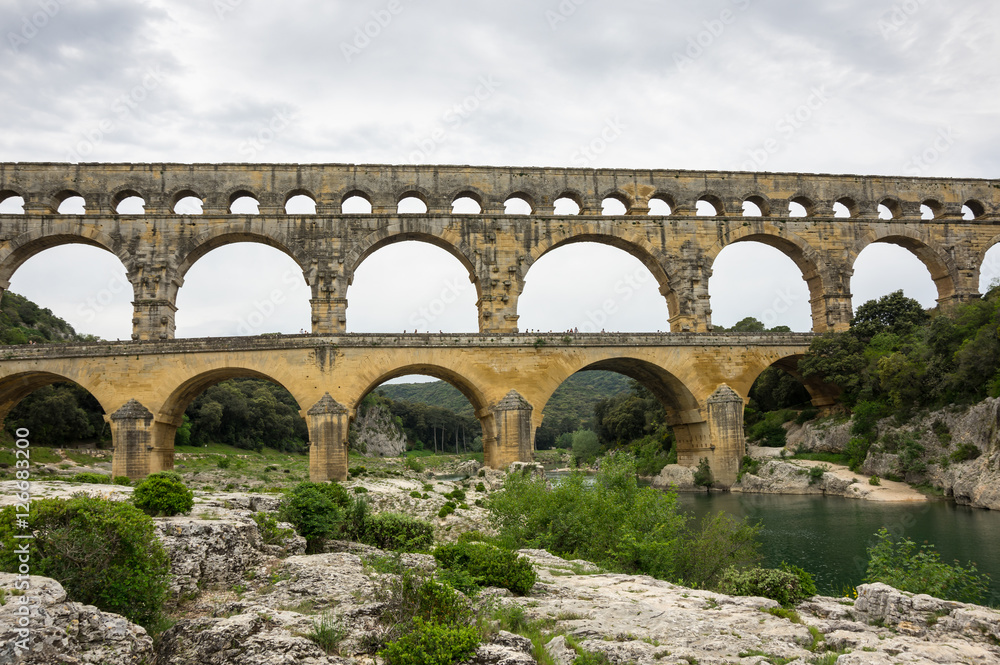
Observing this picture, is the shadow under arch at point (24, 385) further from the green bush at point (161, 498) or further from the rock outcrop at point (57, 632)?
the rock outcrop at point (57, 632)

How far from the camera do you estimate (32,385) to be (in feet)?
87.6

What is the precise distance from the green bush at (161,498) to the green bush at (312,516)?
2.07 metres

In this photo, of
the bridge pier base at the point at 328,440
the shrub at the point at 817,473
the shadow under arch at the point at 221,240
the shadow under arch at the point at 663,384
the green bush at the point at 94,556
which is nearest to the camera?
the green bush at the point at 94,556

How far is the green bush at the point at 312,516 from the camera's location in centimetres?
1270

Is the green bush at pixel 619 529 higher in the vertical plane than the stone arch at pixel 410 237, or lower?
lower

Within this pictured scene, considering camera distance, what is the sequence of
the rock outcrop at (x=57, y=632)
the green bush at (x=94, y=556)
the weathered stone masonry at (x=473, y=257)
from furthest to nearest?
the weathered stone masonry at (x=473, y=257) → the green bush at (x=94, y=556) → the rock outcrop at (x=57, y=632)

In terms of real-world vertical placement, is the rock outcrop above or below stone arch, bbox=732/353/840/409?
below

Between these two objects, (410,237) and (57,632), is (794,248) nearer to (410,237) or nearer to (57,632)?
(410,237)

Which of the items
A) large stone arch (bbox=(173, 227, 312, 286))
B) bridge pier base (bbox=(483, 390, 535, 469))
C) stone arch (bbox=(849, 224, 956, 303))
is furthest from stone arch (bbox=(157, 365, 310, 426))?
stone arch (bbox=(849, 224, 956, 303))

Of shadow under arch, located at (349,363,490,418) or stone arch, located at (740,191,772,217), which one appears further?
stone arch, located at (740,191,772,217)

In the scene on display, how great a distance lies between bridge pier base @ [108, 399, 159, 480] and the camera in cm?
2394

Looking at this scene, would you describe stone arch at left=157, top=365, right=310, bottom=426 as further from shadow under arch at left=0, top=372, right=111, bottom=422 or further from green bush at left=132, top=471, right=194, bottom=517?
green bush at left=132, top=471, right=194, bottom=517

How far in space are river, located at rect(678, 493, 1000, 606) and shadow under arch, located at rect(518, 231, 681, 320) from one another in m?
9.89

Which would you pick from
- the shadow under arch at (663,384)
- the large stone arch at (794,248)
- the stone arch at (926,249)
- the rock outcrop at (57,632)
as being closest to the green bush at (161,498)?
the rock outcrop at (57,632)
